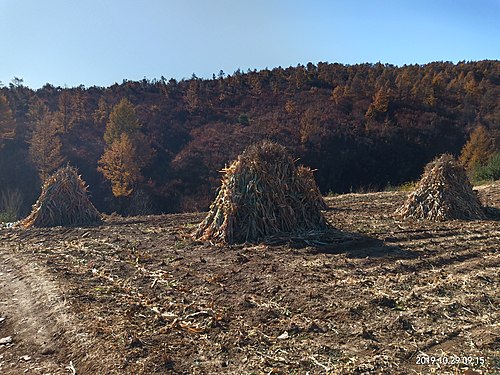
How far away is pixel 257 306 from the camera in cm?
498

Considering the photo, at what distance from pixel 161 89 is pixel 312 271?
50462 millimetres

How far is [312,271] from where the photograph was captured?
6.24 metres

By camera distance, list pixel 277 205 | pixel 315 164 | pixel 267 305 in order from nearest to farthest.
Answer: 1. pixel 267 305
2. pixel 277 205
3. pixel 315 164

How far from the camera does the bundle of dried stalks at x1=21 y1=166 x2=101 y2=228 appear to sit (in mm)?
11234

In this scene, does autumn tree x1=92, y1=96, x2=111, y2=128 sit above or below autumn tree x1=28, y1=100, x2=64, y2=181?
above

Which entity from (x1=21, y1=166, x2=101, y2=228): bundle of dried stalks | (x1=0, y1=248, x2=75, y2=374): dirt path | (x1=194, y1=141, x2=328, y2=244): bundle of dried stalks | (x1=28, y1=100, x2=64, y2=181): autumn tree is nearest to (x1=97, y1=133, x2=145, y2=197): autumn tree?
(x1=28, y1=100, x2=64, y2=181): autumn tree

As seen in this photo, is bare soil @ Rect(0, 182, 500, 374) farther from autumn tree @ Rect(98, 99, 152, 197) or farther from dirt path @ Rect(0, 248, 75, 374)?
autumn tree @ Rect(98, 99, 152, 197)

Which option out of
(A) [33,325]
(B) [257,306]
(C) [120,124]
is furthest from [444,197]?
(C) [120,124]

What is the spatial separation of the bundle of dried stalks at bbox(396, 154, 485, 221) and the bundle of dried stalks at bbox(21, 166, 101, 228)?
8034 millimetres

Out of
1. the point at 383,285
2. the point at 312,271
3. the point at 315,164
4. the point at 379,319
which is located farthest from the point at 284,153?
the point at 315,164

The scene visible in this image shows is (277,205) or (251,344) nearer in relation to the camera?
(251,344)

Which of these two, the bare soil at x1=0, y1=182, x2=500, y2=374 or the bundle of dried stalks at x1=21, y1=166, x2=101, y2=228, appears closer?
the bare soil at x1=0, y1=182, x2=500, y2=374

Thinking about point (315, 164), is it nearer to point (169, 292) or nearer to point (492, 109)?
point (492, 109)

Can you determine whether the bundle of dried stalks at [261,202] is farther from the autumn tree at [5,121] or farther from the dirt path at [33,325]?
the autumn tree at [5,121]
